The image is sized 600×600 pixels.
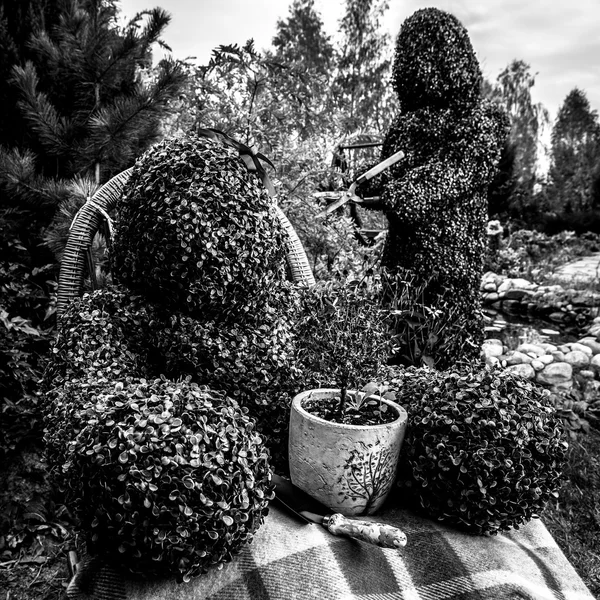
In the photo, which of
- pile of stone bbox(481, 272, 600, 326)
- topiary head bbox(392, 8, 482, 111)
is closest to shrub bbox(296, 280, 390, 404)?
topiary head bbox(392, 8, 482, 111)

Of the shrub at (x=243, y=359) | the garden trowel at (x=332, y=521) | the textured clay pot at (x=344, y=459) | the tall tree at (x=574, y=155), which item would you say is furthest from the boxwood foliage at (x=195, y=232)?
the tall tree at (x=574, y=155)

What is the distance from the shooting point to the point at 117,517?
1119 mm

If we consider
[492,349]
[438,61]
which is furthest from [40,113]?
[492,349]

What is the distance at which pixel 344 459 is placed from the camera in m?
1.45

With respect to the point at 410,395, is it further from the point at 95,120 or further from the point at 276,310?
the point at 95,120

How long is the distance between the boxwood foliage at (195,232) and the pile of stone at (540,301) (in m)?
6.14

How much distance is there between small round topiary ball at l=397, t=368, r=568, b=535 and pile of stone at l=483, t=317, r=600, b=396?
247 centimetres

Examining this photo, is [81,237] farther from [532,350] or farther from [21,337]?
[532,350]

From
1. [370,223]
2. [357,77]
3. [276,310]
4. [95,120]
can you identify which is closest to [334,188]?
[370,223]

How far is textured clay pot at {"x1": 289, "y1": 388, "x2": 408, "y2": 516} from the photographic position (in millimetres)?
1439

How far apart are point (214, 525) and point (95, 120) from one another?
1.73 meters

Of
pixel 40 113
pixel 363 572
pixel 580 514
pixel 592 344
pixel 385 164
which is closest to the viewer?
pixel 363 572

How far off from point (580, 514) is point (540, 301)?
583cm

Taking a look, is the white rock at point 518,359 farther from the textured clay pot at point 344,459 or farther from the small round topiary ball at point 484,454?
the textured clay pot at point 344,459
